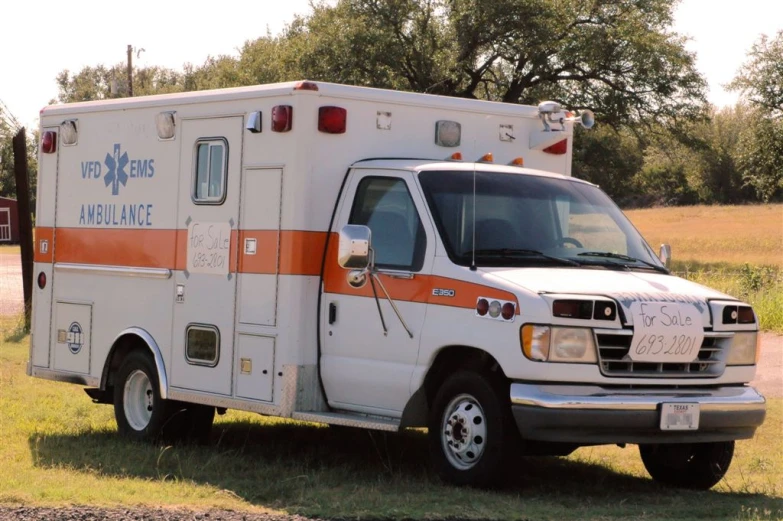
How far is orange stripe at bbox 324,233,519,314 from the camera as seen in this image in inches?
308

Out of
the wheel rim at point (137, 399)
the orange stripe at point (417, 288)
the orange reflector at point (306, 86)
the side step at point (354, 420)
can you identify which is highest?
the orange reflector at point (306, 86)

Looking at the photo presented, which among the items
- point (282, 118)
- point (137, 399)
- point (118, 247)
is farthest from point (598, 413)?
point (118, 247)

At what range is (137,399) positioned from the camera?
408 inches

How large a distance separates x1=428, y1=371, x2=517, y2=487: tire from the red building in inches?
2510

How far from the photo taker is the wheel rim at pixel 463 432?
7.86 m

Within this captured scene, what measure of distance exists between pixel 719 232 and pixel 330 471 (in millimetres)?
50531

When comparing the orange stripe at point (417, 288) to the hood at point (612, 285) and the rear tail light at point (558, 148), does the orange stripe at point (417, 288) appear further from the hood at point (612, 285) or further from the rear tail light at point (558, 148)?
the rear tail light at point (558, 148)

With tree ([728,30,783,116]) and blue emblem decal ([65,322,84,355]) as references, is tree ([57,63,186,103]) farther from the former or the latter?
blue emblem decal ([65,322,84,355])

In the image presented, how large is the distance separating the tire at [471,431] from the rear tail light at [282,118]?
2142mm

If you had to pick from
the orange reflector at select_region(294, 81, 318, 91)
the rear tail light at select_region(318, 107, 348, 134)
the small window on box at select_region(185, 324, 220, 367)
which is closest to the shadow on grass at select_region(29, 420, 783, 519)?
the small window on box at select_region(185, 324, 220, 367)

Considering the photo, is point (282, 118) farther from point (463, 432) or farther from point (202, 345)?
point (463, 432)

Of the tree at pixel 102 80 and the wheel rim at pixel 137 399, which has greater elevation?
the tree at pixel 102 80

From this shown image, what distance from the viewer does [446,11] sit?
39.1m

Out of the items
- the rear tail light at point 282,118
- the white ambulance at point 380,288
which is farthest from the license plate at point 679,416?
the rear tail light at point 282,118
